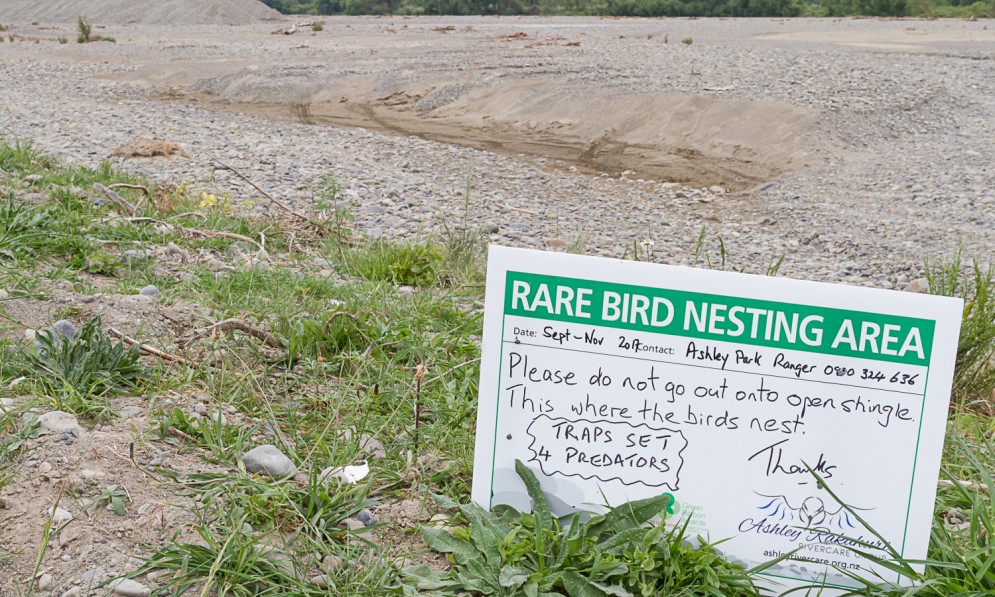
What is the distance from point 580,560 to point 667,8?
44.0 meters

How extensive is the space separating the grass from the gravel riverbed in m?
1.12

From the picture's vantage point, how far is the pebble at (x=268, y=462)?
7.26 ft

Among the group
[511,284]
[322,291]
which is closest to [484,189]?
[322,291]

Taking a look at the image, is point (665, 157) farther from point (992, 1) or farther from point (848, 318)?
point (992, 1)

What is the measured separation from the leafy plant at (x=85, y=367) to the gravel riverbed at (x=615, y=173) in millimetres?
2169

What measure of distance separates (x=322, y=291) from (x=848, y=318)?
2.42m

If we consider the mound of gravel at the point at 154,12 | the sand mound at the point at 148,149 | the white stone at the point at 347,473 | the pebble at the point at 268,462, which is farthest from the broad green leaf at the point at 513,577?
the mound of gravel at the point at 154,12

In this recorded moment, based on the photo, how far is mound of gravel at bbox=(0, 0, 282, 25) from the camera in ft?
121

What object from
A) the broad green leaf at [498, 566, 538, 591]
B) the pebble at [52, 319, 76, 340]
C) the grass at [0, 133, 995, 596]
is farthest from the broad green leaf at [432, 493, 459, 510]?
the pebble at [52, 319, 76, 340]

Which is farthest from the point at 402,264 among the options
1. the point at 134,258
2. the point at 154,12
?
the point at 154,12

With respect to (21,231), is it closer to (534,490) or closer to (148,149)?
(534,490)

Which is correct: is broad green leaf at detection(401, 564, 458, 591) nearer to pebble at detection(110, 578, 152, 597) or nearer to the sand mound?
pebble at detection(110, 578, 152, 597)

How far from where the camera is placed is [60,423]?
229cm
